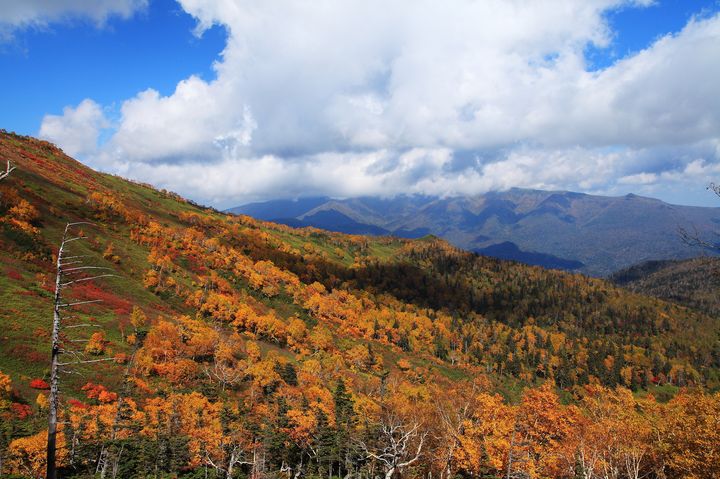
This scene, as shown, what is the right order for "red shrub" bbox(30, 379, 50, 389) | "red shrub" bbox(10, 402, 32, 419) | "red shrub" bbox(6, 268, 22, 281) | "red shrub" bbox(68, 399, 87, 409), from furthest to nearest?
"red shrub" bbox(6, 268, 22, 281) < "red shrub" bbox(30, 379, 50, 389) < "red shrub" bbox(68, 399, 87, 409) < "red shrub" bbox(10, 402, 32, 419)

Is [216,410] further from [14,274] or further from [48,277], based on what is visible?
[48,277]

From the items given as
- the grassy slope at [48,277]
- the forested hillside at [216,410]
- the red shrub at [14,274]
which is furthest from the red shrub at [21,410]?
the red shrub at [14,274]

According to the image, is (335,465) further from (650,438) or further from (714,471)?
(714,471)

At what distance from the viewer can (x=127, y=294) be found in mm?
117375

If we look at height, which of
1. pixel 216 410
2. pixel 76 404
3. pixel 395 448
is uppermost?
pixel 395 448

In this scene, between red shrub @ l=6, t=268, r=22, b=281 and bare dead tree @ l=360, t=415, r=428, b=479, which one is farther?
red shrub @ l=6, t=268, r=22, b=281

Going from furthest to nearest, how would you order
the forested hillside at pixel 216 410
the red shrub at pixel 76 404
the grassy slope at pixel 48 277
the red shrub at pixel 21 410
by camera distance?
the grassy slope at pixel 48 277 → the red shrub at pixel 76 404 → the red shrub at pixel 21 410 → the forested hillside at pixel 216 410

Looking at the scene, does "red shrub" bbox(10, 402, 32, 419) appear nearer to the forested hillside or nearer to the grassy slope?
the forested hillside

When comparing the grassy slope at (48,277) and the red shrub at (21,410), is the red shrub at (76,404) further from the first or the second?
the grassy slope at (48,277)

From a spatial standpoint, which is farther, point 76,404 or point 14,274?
point 14,274

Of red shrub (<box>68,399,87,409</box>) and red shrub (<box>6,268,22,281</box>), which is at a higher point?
red shrub (<box>6,268,22,281</box>)

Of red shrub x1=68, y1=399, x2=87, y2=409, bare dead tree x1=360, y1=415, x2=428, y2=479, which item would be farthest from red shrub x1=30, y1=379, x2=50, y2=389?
bare dead tree x1=360, y1=415, x2=428, y2=479

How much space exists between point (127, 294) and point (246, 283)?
82.1 m

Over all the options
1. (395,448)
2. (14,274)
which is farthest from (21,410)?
(395,448)
